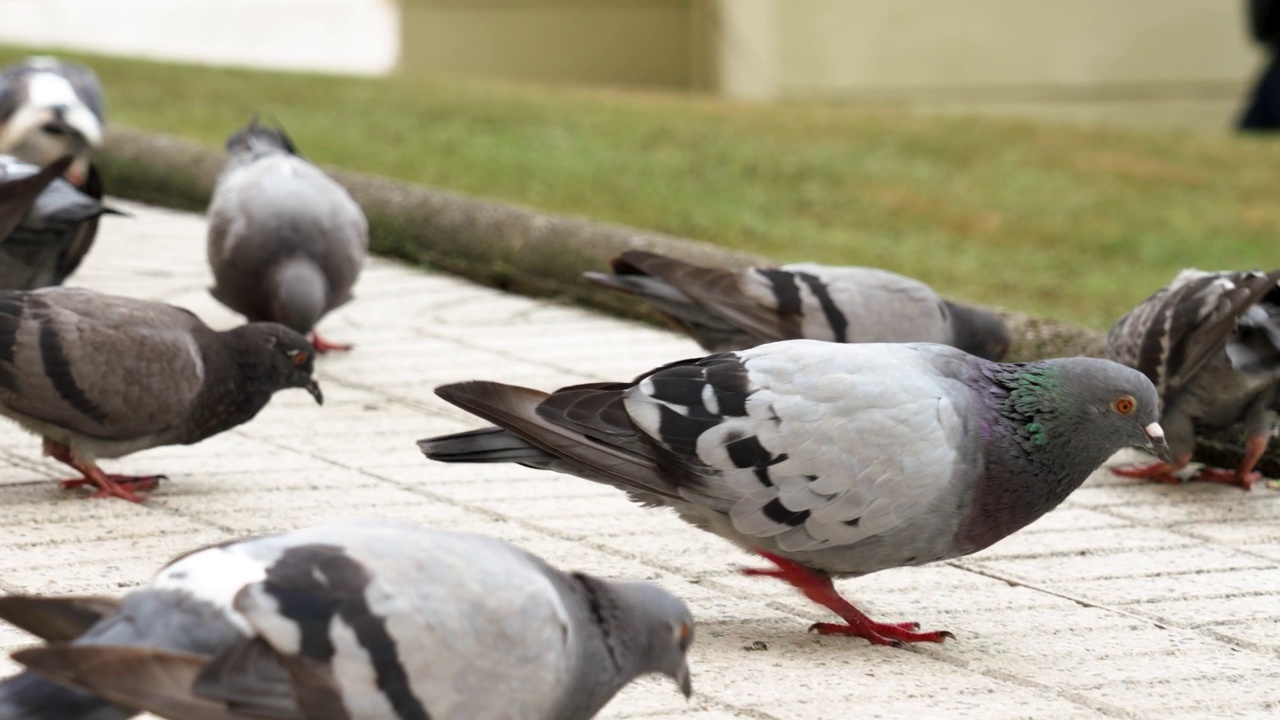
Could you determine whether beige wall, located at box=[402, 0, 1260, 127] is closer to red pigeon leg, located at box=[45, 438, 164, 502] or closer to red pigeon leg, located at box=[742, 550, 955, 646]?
red pigeon leg, located at box=[45, 438, 164, 502]

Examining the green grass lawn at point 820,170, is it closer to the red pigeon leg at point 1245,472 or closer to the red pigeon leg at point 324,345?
the red pigeon leg at point 1245,472

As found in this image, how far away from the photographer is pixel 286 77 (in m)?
13.1

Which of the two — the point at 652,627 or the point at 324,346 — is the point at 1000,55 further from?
the point at 652,627

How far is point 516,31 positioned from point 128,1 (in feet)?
13.8

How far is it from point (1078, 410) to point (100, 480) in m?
2.42

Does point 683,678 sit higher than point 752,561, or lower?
higher

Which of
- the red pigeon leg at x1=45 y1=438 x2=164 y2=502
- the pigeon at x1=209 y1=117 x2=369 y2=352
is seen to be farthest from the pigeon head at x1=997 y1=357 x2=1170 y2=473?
the pigeon at x1=209 y1=117 x2=369 y2=352

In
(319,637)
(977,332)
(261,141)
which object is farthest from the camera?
(261,141)

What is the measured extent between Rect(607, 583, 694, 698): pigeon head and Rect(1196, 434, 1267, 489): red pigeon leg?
287cm

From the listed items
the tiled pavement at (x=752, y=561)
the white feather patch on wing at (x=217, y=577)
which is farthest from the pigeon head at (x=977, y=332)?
the white feather patch on wing at (x=217, y=577)

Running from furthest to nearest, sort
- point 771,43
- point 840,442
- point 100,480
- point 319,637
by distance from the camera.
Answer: point 771,43 < point 100,480 < point 840,442 < point 319,637

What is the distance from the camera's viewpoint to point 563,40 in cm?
1809

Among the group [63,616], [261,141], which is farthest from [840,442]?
[261,141]

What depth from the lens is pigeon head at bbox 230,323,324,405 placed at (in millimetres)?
4379
